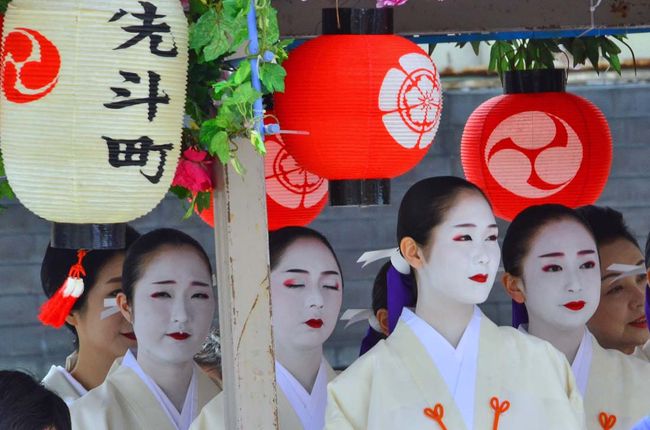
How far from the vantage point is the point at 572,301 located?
3764 millimetres

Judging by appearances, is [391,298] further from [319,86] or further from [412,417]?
[319,86]

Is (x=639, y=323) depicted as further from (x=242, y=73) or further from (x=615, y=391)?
(x=242, y=73)

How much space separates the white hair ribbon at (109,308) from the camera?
426 centimetres

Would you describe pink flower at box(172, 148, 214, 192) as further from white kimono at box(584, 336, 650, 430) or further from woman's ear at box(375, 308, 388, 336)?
white kimono at box(584, 336, 650, 430)

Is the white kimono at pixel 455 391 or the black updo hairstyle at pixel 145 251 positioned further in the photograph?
the black updo hairstyle at pixel 145 251

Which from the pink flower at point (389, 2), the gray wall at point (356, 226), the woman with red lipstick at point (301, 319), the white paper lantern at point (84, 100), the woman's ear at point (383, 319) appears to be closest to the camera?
the white paper lantern at point (84, 100)

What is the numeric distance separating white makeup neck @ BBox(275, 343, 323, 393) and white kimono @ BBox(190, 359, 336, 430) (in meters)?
0.02

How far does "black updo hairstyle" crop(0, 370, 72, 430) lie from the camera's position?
2.89 meters

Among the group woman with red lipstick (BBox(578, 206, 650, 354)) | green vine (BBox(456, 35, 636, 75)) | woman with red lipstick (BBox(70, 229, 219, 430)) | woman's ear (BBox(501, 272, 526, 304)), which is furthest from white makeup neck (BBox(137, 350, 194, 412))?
green vine (BBox(456, 35, 636, 75))

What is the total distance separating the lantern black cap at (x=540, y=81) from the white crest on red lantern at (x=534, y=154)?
11 cm

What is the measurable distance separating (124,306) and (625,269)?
1605 millimetres

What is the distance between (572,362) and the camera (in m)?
3.86

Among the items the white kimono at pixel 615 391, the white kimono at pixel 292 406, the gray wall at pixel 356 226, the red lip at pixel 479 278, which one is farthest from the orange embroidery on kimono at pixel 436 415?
the gray wall at pixel 356 226

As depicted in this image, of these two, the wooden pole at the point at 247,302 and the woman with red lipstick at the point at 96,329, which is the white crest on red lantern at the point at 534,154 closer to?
the woman with red lipstick at the point at 96,329
